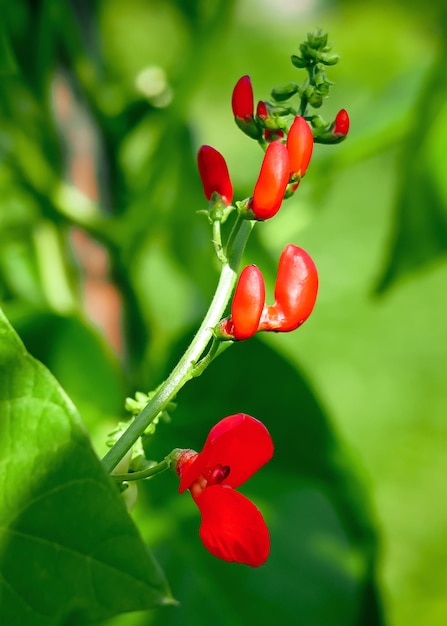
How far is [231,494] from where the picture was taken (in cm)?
36

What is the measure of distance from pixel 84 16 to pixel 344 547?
19.3 inches

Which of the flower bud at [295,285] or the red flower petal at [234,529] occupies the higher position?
the flower bud at [295,285]

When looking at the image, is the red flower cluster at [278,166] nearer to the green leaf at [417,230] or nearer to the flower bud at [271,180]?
the flower bud at [271,180]

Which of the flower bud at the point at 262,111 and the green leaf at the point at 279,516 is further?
the green leaf at the point at 279,516

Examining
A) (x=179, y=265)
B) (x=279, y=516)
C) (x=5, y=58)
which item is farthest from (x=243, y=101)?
(x=179, y=265)

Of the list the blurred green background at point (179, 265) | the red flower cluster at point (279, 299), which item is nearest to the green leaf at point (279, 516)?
the blurred green background at point (179, 265)

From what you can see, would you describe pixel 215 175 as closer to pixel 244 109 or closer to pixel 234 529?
pixel 244 109

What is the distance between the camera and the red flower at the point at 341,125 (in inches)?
15.5

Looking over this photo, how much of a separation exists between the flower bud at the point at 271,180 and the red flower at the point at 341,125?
0.04 metres

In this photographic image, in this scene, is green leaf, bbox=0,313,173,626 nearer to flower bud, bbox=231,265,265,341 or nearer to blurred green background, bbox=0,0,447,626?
flower bud, bbox=231,265,265,341

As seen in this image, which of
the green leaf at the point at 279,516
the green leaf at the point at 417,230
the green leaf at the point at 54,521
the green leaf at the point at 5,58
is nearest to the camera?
the green leaf at the point at 54,521

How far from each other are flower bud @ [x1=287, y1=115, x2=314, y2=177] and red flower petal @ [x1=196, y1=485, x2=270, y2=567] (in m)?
0.13

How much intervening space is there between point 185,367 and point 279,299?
0.05m

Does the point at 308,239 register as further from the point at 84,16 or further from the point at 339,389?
the point at 84,16
